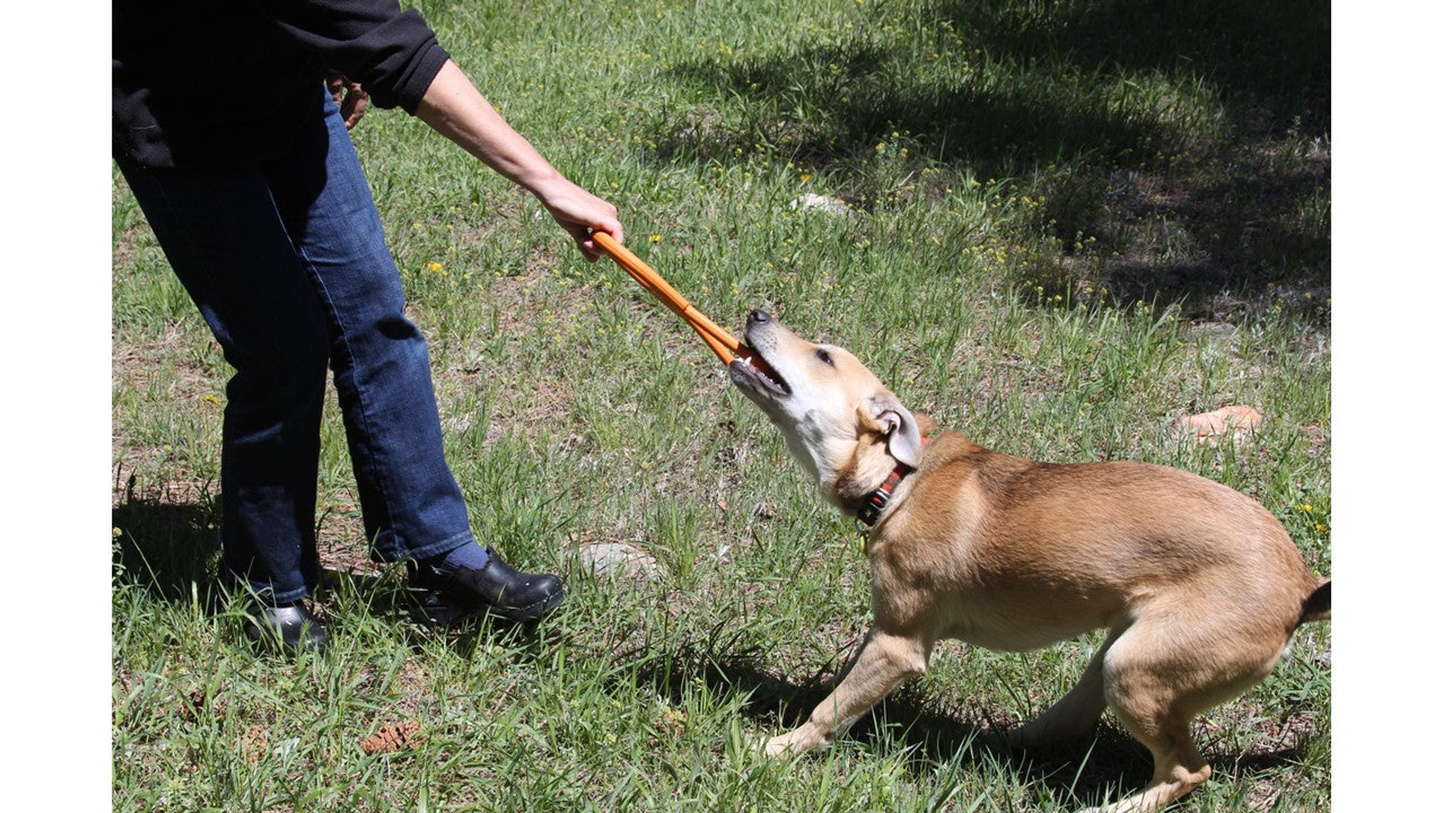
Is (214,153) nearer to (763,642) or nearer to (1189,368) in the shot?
(763,642)

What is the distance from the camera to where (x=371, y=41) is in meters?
A: 2.90

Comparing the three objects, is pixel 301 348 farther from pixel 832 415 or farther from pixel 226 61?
pixel 832 415

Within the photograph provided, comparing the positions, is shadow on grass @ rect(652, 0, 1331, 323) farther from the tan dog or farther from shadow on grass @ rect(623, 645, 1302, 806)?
shadow on grass @ rect(623, 645, 1302, 806)

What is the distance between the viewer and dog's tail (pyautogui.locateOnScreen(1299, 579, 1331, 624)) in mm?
3055

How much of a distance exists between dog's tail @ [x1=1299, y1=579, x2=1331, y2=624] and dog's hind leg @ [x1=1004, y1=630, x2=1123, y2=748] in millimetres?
A: 527

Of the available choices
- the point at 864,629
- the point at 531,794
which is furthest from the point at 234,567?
the point at 864,629

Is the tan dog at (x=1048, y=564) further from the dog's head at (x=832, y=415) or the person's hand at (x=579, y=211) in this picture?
the person's hand at (x=579, y=211)

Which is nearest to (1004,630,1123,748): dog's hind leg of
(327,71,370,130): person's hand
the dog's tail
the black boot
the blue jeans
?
the dog's tail

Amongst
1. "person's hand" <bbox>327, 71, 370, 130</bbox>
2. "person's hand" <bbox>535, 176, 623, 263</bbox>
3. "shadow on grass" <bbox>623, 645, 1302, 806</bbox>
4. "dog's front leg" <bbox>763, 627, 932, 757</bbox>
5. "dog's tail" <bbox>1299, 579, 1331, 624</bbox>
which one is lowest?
"shadow on grass" <bbox>623, 645, 1302, 806</bbox>

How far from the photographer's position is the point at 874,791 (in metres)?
3.19

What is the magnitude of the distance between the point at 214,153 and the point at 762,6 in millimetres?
6055

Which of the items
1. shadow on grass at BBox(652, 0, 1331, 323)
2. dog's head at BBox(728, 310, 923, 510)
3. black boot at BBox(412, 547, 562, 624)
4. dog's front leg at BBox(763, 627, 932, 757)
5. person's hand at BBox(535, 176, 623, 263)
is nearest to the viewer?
person's hand at BBox(535, 176, 623, 263)

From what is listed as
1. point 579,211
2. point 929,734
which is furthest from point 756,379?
point 929,734

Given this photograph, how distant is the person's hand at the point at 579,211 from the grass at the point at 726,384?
3.68 ft
